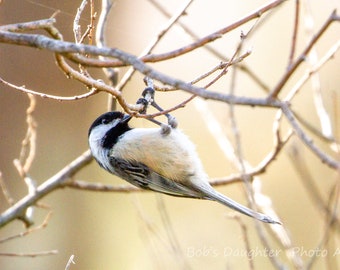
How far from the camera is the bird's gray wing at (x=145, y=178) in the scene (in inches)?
146

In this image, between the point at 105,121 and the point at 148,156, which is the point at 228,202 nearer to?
the point at 148,156

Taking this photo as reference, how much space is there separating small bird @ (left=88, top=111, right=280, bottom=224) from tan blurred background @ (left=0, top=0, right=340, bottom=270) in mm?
3085

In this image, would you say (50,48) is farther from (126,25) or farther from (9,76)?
(126,25)

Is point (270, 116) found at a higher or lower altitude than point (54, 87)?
lower

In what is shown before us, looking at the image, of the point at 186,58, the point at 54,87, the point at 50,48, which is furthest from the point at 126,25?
the point at 50,48

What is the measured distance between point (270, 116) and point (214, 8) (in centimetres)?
144

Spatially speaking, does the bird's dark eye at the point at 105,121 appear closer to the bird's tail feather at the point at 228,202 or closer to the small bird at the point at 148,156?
the small bird at the point at 148,156

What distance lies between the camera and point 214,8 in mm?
7480

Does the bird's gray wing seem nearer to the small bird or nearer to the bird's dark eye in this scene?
the small bird

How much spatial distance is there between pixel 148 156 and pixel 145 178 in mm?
127

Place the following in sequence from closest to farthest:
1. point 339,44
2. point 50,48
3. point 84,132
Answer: point 50,48 → point 339,44 → point 84,132

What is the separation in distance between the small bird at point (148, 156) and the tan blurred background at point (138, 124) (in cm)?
308

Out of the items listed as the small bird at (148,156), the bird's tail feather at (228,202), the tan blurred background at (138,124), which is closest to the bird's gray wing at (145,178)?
the small bird at (148,156)

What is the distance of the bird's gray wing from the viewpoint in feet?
12.1
